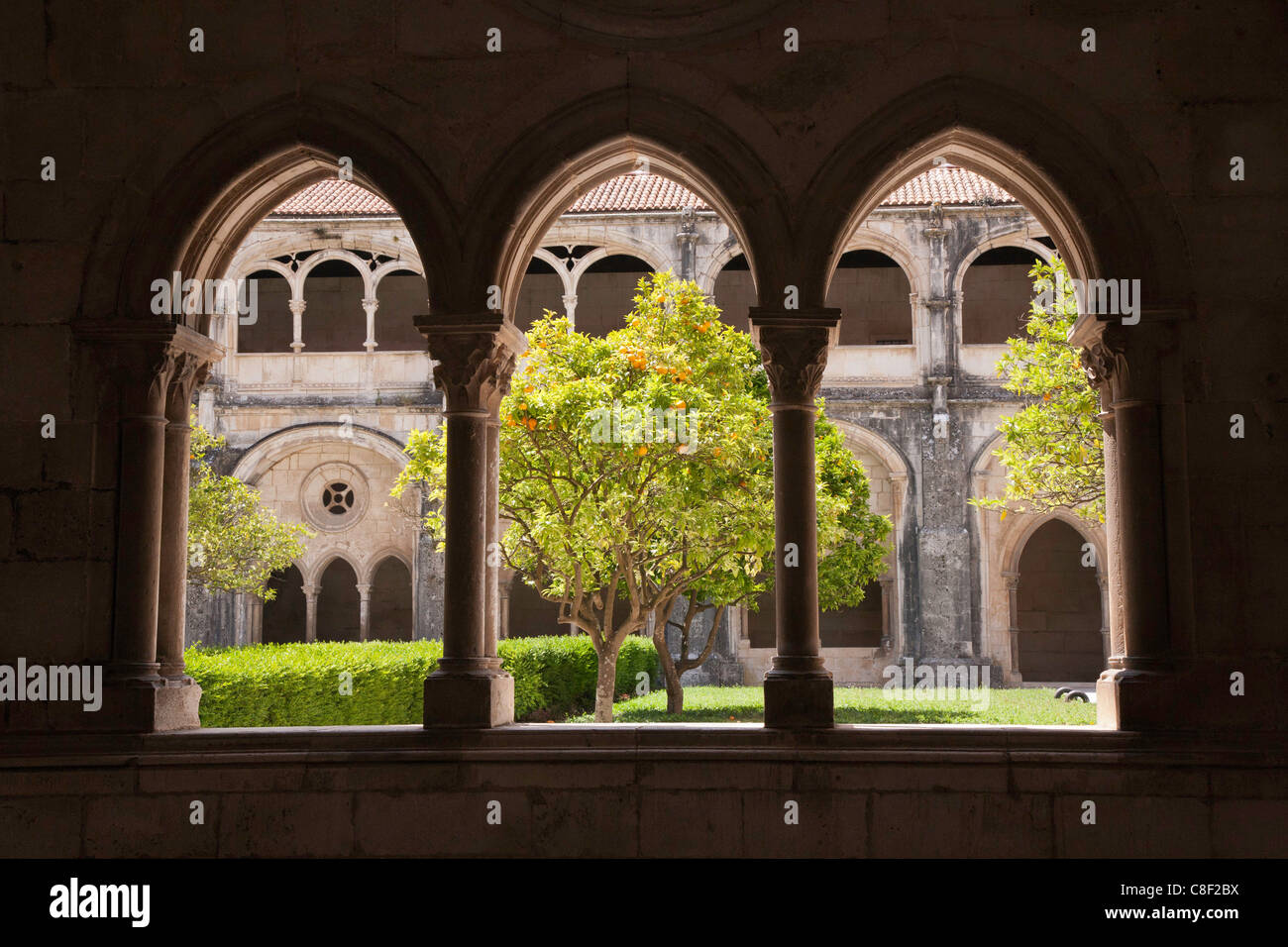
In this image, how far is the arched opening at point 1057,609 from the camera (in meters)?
22.1

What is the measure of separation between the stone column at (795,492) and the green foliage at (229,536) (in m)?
11.9

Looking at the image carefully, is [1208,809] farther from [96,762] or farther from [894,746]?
[96,762]

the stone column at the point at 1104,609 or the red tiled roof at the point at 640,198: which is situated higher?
the red tiled roof at the point at 640,198

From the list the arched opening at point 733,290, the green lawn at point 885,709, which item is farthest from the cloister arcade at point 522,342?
the arched opening at point 733,290

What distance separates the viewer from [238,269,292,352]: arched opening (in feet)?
75.1

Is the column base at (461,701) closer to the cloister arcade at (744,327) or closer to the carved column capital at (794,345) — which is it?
the carved column capital at (794,345)

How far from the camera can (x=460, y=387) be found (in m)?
5.33

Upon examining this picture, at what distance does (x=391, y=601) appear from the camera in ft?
75.4

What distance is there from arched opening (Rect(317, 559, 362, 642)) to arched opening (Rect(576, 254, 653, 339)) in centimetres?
681

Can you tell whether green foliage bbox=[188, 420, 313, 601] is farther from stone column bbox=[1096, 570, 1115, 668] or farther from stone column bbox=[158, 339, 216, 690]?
stone column bbox=[1096, 570, 1115, 668]
